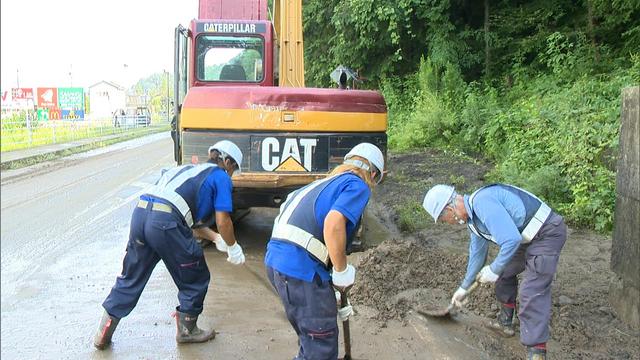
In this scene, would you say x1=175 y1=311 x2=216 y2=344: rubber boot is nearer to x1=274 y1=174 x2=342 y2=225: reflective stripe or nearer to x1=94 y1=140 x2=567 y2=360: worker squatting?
x1=94 y1=140 x2=567 y2=360: worker squatting

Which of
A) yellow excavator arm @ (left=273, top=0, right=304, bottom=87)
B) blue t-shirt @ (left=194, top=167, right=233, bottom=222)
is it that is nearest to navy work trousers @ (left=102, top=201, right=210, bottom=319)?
blue t-shirt @ (left=194, top=167, right=233, bottom=222)

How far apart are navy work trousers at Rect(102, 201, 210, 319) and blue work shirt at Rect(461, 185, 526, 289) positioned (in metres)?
1.95

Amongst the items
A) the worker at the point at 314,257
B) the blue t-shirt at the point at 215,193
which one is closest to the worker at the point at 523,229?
the worker at the point at 314,257

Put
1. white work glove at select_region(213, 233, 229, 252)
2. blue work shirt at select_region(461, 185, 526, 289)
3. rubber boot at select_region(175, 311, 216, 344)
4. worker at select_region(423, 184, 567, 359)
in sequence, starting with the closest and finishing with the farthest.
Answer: blue work shirt at select_region(461, 185, 526, 289), worker at select_region(423, 184, 567, 359), rubber boot at select_region(175, 311, 216, 344), white work glove at select_region(213, 233, 229, 252)

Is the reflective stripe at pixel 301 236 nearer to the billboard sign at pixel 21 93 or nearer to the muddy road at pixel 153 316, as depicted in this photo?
the muddy road at pixel 153 316

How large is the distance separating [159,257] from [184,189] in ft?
1.74

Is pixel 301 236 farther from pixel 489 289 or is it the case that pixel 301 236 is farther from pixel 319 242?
pixel 489 289

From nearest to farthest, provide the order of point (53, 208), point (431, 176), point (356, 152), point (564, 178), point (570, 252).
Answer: point (356, 152) → point (570, 252) → point (564, 178) → point (53, 208) → point (431, 176)

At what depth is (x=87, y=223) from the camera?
843 centimetres

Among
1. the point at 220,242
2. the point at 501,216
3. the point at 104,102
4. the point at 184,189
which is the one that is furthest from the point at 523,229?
the point at 104,102

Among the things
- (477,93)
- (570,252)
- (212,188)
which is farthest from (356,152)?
(477,93)

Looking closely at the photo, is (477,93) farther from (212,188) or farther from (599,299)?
(212,188)

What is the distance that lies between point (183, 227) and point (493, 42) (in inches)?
591

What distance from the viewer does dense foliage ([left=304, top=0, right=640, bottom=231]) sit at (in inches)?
310
